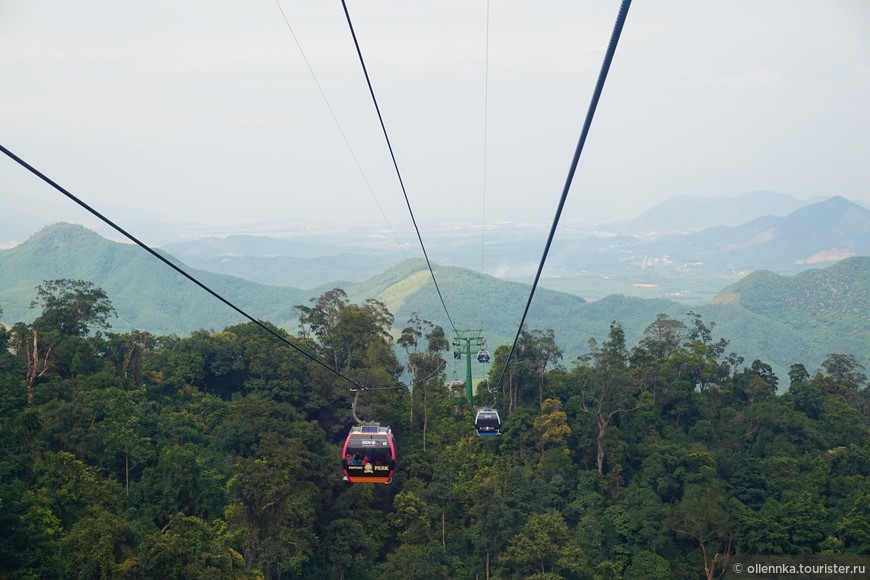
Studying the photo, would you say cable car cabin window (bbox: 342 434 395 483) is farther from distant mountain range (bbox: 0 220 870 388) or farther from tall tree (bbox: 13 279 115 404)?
distant mountain range (bbox: 0 220 870 388)

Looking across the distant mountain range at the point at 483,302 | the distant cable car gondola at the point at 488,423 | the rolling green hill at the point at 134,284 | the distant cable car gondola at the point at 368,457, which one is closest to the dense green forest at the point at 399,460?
the distant cable car gondola at the point at 488,423

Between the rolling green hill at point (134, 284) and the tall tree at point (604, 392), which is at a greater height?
the rolling green hill at point (134, 284)

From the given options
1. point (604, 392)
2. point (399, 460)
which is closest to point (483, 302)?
point (604, 392)

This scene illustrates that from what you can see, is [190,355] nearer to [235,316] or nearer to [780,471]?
[780,471]

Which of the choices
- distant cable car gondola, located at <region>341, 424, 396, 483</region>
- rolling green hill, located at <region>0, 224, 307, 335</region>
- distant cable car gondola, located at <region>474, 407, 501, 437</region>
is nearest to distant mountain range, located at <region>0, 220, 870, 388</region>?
rolling green hill, located at <region>0, 224, 307, 335</region>

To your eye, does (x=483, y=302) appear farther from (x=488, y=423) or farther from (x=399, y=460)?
(x=488, y=423)

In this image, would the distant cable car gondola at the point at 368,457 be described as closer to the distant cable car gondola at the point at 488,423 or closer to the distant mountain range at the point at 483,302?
the distant cable car gondola at the point at 488,423
